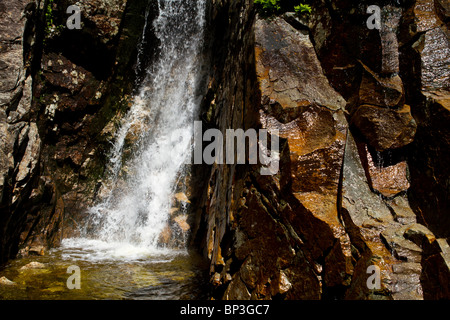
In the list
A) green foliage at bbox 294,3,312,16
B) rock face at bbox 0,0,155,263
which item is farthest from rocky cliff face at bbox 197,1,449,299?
rock face at bbox 0,0,155,263

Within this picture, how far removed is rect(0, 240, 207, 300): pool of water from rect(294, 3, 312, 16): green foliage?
5237mm

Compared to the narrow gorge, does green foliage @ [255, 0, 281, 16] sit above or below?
above

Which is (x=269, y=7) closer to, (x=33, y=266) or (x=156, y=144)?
(x=156, y=144)

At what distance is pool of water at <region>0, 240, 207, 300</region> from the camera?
4.78 meters

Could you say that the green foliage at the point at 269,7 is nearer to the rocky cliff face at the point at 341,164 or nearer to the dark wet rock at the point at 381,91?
the rocky cliff face at the point at 341,164

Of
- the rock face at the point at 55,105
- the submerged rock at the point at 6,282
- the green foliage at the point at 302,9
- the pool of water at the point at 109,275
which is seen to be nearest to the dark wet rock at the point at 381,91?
the green foliage at the point at 302,9

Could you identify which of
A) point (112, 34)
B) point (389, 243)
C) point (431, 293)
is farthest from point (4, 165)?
point (431, 293)

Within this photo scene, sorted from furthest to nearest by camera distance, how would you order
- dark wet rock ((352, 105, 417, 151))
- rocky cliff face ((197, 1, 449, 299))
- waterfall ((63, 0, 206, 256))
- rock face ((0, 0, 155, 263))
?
waterfall ((63, 0, 206, 256)) → rock face ((0, 0, 155, 263)) → dark wet rock ((352, 105, 417, 151)) → rocky cliff face ((197, 1, 449, 299))

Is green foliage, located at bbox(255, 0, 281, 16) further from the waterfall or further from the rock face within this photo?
the rock face

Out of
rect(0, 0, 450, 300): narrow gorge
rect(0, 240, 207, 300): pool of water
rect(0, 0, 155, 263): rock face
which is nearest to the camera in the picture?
rect(0, 0, 450, 300): narrow gorge

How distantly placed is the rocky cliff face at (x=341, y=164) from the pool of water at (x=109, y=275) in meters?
1.23

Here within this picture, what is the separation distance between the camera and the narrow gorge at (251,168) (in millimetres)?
3619

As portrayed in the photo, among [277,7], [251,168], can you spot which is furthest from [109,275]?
[277,7]
